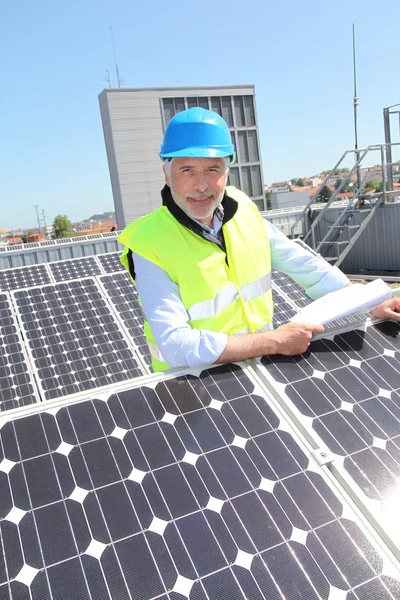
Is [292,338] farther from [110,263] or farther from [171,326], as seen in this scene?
[110,263]

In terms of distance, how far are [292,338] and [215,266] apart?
2.24 feet

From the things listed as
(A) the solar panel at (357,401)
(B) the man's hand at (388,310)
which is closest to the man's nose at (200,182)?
(A) the solar panel at (357,401)

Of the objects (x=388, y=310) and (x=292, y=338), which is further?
(x=388, y=310)

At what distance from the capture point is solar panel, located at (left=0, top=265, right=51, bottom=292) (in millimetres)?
10773

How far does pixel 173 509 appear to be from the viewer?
200 centimetres

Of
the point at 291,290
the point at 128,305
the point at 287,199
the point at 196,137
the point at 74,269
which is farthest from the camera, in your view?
the point at 287,199

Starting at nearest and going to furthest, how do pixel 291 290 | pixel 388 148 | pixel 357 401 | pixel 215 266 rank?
pixel 357 401
pixel 215 266
pixel 291 290
pixel 388 148

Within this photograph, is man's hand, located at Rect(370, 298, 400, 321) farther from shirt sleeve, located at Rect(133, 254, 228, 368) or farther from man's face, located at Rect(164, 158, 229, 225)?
man's face, located at Rect(164, 158, 229, 225)

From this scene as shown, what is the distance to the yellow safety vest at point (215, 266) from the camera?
2.90 meters

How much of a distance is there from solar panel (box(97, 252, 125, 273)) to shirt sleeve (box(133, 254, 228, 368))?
8285 millimetres

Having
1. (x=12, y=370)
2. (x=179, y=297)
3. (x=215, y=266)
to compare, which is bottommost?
(x=12, y=370)

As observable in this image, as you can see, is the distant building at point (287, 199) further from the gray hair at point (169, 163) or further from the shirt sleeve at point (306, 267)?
the gray hair at point (169, 163)

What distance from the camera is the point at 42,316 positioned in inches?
311

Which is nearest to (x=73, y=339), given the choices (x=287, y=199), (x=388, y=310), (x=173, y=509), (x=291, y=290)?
(x=291, y=290)
